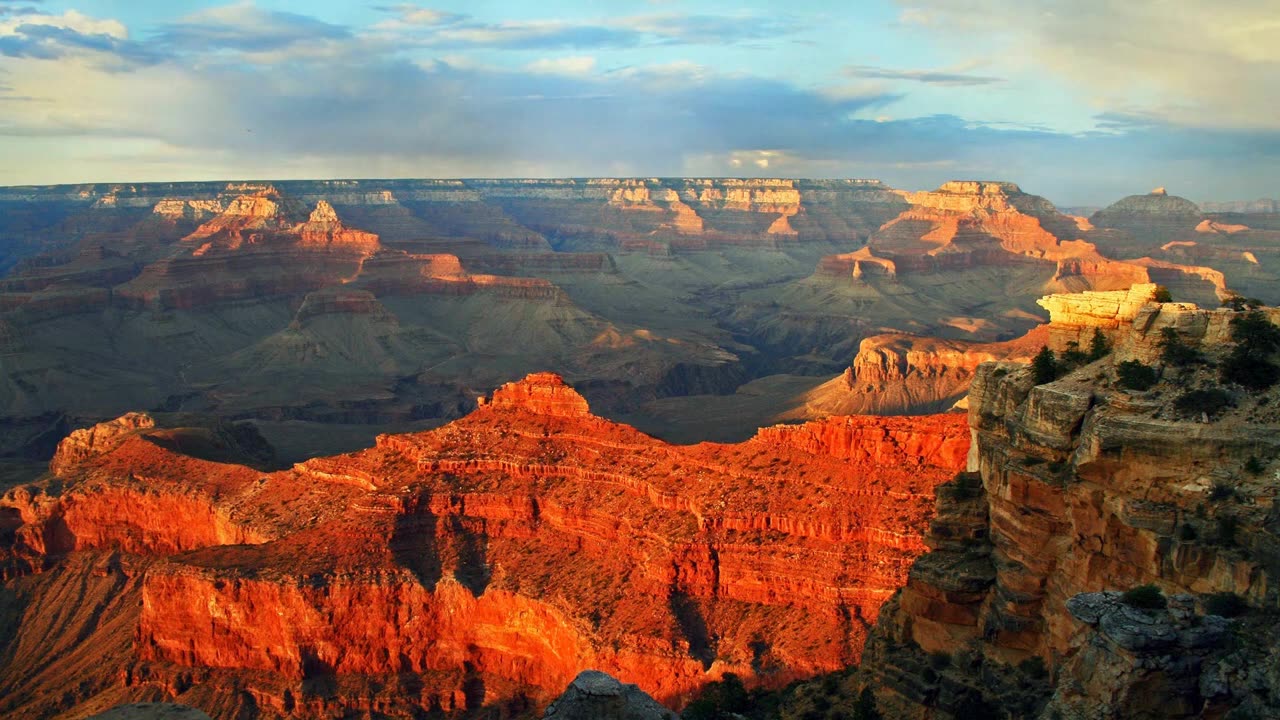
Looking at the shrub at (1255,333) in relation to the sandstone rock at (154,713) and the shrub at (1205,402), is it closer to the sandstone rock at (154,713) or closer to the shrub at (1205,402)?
the shrub at (1205,402)

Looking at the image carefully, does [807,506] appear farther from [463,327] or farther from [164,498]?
[463,327]

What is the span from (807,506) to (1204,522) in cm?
2714

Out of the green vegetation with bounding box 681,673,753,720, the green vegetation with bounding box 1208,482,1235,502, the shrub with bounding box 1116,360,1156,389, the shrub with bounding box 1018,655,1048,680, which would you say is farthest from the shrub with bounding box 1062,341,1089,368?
the green vegetation with bounding box 681,673,753,720

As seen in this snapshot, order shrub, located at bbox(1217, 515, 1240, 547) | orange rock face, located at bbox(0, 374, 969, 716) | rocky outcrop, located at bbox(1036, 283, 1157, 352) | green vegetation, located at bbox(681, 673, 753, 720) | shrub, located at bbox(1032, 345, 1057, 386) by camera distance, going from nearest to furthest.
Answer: shrub, located at bbox(1217, 515, 1240, 547)
shrub, located at bbox(1032, 345, 1057, 386)
rocky outcrop, located at bbox(1036, 283, 1157, 352)
green vegetation, located at bbox(681, 673, 753, 720)
orange rock face, located at bbox(0, 374, 969, 716)

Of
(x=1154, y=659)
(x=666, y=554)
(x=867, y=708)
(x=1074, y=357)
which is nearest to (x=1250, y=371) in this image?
(x=1074, y=357)

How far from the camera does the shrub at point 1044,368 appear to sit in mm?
27703

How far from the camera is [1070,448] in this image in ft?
79.6

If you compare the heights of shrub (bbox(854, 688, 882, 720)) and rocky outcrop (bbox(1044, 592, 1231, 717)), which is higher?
rocky outcrop (bbox(1044, 592, 1231, 717))

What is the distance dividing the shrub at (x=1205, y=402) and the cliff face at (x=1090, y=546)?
7.8 inches

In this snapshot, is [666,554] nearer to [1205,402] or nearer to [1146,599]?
[1205,402]

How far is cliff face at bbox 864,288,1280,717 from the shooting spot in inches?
723

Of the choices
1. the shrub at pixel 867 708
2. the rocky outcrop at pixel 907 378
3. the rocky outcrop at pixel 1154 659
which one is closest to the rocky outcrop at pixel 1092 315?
the shrub at pixel 867 708

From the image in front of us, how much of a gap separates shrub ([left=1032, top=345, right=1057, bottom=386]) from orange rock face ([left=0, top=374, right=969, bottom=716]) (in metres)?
17.1

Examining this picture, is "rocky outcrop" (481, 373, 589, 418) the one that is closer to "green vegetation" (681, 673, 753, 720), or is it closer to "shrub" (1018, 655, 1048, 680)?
"green vegetation" (681, 673, 753, 720)
